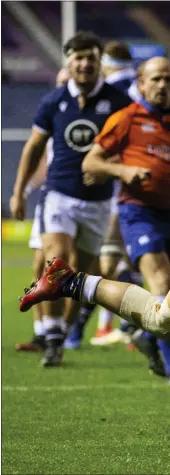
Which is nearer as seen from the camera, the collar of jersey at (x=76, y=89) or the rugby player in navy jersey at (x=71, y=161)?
the rugby player in navy jersey at (x=71, y=161)

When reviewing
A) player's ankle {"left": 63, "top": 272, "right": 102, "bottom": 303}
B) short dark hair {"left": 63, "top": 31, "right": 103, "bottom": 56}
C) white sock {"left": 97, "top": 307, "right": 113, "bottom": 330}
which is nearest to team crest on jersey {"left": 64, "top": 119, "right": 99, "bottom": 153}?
short dark hair {"left": 63, "top": 31, "right": 103, "bottom": 56}

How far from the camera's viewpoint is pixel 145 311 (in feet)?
19.1

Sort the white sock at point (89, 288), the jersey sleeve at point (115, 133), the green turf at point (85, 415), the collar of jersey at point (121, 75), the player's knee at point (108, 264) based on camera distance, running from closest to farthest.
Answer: the green turf at point (85, 415) < the white sock at point (89, 288) < the jersey sleeve at point (115, 133) < the player's knee at point (108, 264) < the collar of jersey at point (121, 75)

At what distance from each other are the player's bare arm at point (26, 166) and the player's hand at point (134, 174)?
64.5 inches

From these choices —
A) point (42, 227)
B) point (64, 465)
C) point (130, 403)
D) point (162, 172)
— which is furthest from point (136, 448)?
point (42, 227)

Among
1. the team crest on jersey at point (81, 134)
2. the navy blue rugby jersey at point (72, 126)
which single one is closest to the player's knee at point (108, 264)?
the navy blue rugby jersey at point (72, 126)

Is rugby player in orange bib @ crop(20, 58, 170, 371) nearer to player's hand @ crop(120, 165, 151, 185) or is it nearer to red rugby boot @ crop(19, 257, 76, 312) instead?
player's hand @ crop(120, 165, 151, 185)

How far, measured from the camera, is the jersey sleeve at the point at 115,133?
25.6 feet

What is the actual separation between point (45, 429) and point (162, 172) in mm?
2164

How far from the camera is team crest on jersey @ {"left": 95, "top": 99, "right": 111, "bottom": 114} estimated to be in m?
9.06

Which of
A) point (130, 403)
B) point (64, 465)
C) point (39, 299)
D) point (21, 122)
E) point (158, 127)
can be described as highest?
point (158, 127)

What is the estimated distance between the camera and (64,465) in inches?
207

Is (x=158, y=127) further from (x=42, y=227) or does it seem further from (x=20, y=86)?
(x=20, y=86)

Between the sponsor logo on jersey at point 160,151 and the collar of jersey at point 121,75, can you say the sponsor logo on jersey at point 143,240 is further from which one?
the collar of jersey at point 121,75
